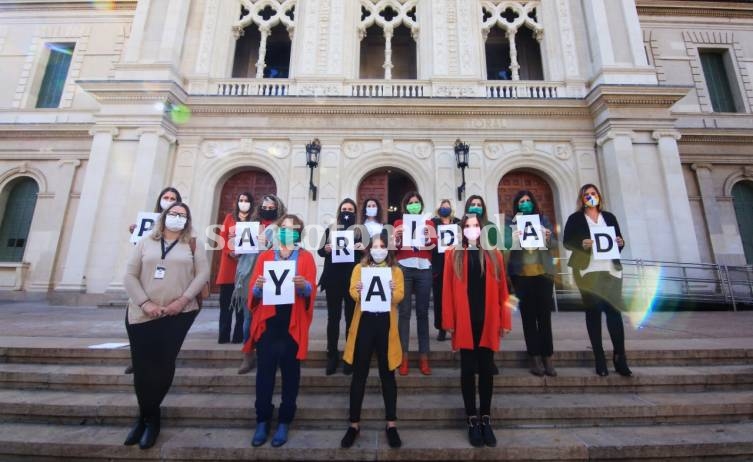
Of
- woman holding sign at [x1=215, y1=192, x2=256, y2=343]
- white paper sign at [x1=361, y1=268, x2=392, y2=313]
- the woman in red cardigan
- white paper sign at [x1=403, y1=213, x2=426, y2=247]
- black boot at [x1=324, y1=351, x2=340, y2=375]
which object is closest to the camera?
the woman in red cardigan

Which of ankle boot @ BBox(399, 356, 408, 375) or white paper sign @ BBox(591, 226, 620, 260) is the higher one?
white paper sign @ BBox(591, 226, 620, 260)

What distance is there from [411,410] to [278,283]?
198 centimetres

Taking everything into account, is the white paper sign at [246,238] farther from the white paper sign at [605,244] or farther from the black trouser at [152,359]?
the white paper sign at [605,244]

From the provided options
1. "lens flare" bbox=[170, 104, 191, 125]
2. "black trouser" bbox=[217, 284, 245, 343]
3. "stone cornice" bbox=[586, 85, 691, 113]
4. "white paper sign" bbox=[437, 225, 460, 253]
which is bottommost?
"black trouser" bbox=[217, 284, 245, 343]

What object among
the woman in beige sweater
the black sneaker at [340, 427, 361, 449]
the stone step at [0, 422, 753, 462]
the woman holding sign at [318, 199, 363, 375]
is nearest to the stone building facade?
the woman holding sign at [318, 199, 363, 375]

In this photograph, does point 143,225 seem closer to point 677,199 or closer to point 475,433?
point 475,433

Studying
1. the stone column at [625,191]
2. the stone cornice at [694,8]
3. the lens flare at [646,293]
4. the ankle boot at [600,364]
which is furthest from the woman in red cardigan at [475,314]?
the stone cornice at [694,8]

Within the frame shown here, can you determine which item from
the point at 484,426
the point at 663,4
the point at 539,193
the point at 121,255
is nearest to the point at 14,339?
the point at 121,255

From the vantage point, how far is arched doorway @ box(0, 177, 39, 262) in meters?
13.8

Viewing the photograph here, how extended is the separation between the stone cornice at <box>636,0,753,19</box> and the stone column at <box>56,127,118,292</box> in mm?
22651

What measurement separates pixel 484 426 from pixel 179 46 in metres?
15.1

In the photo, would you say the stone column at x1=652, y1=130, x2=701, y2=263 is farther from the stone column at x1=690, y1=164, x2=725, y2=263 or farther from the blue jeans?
the blue jeans

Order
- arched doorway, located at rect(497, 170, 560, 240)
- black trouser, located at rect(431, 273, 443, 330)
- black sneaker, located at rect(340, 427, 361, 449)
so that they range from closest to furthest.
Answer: black sneaker, located at rect(340, 427, 361, 449)
black trouser, located at rect(431, 273, 443, 330)
arched doorway, located at rect(497, 170, 560, 240)

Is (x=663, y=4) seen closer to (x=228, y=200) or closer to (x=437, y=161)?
(x=437, y=161)
